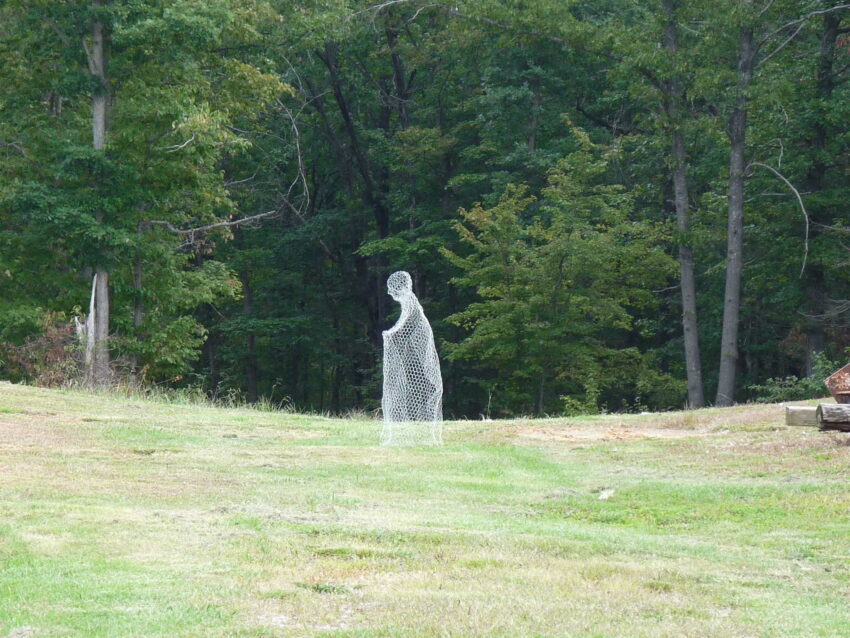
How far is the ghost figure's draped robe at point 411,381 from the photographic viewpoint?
50.1ft

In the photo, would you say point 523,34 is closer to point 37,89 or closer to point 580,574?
point 37,89

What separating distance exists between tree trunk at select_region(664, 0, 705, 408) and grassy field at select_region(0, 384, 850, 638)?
46.5 ft

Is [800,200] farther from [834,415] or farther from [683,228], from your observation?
[834,415]

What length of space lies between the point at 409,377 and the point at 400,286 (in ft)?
4.26

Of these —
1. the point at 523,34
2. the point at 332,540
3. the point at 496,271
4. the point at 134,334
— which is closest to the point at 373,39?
the point at 523,34

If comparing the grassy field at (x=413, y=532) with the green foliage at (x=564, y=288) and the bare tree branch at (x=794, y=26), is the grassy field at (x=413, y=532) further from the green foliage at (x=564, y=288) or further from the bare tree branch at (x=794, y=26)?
the green foliage at (x=564, y=288)

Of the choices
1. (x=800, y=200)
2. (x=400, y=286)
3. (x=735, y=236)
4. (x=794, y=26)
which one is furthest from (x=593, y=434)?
(x=794, y=26)

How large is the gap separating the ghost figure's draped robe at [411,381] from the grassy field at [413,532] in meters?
0.54

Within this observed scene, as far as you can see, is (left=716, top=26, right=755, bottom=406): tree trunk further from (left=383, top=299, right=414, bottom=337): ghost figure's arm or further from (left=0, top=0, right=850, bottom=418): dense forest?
(left=383, top=299, right=414, bottom=337): ghost figure's arm

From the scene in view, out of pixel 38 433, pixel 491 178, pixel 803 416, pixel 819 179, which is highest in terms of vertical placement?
pixel 491 178

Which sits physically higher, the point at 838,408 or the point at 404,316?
the point at 404,316

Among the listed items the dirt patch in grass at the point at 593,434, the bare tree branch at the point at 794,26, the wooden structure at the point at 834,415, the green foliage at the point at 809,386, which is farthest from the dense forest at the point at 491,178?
the wooden structure at the point at 834,415

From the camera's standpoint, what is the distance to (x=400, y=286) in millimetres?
15578

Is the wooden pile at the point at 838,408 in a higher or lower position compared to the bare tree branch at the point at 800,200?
lower
